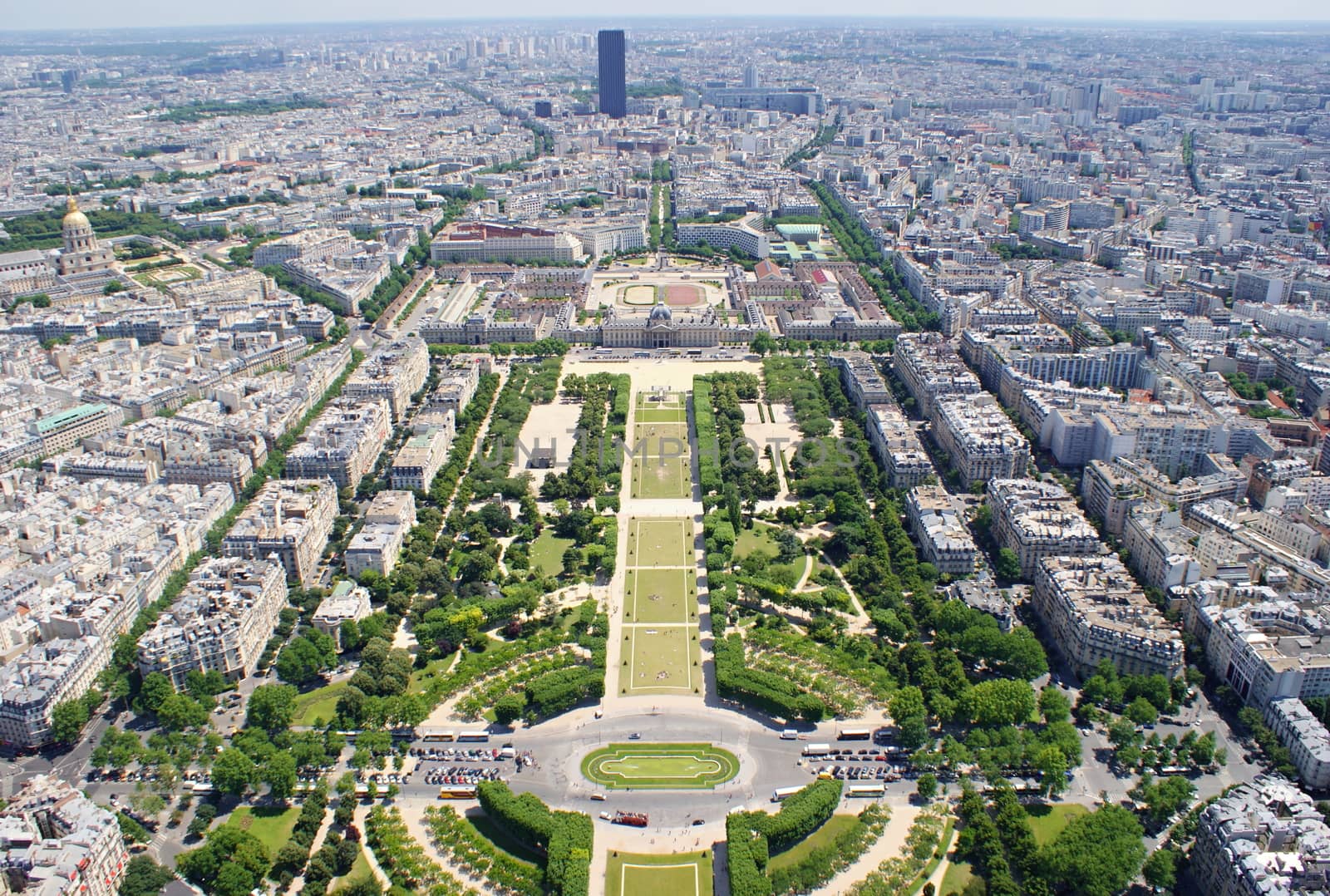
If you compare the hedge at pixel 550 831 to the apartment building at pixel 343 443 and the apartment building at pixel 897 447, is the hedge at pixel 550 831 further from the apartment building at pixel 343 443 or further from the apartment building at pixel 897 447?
the apartment building at pixel 897 447

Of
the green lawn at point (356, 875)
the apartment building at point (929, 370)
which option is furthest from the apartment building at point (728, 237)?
the green lawn at point (356, 875)

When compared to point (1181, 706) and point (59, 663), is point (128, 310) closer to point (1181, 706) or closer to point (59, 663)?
point (59, 663)

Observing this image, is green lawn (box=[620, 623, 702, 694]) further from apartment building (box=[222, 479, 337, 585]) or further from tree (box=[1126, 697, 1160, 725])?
tree (box=[1126, 697, 1160, 725])

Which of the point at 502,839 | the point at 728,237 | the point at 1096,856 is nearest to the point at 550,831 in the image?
the point at 502,839

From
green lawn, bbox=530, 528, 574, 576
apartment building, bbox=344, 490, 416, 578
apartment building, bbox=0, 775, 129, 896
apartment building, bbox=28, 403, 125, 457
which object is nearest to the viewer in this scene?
apartment building, bbox=0, 775, 129, 896

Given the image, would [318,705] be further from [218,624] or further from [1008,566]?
[1008,566]

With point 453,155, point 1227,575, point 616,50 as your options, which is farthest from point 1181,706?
point 616,50

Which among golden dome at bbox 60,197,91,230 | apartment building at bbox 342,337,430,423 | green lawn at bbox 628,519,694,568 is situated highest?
golden dome at bbox 60,197,91,230

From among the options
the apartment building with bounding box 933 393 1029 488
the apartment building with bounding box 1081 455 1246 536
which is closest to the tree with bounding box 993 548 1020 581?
the apartment building with bounding box 1081 455 1246 536
